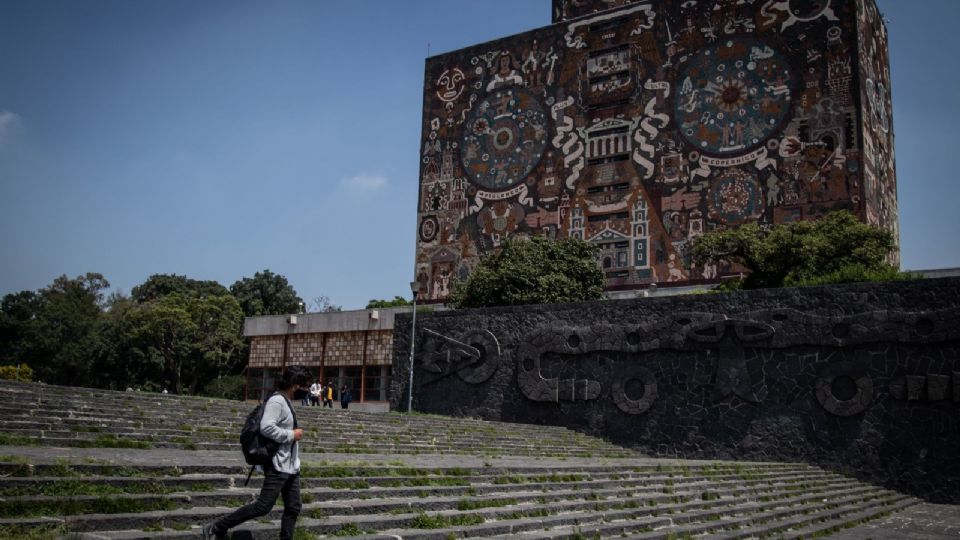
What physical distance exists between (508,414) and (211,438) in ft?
31.3

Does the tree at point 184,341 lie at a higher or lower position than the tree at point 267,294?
lower

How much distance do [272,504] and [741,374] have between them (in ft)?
40.4

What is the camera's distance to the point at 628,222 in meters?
26.9

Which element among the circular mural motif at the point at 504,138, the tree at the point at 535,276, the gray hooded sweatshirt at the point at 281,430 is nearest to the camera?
the gray hooded sweatshirt at the point at 281,430

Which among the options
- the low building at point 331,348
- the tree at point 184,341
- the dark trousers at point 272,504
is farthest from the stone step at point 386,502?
the tree at point 184,341

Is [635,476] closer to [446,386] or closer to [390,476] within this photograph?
[390,476]

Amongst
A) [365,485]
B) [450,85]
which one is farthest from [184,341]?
[365,485]

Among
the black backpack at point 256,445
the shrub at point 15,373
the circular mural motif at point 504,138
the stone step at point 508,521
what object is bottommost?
the stone step at point 508,521

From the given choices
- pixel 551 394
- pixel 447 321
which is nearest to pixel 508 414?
pixel 551 394

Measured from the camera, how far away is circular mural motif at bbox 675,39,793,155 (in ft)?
82.4

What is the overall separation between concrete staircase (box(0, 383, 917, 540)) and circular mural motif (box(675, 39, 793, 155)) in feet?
46.6

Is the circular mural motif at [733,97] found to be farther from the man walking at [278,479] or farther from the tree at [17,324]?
the tree at [17,324]

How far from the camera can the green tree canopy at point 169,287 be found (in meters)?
48.2

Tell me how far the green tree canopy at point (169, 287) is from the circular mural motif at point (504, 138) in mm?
23735
